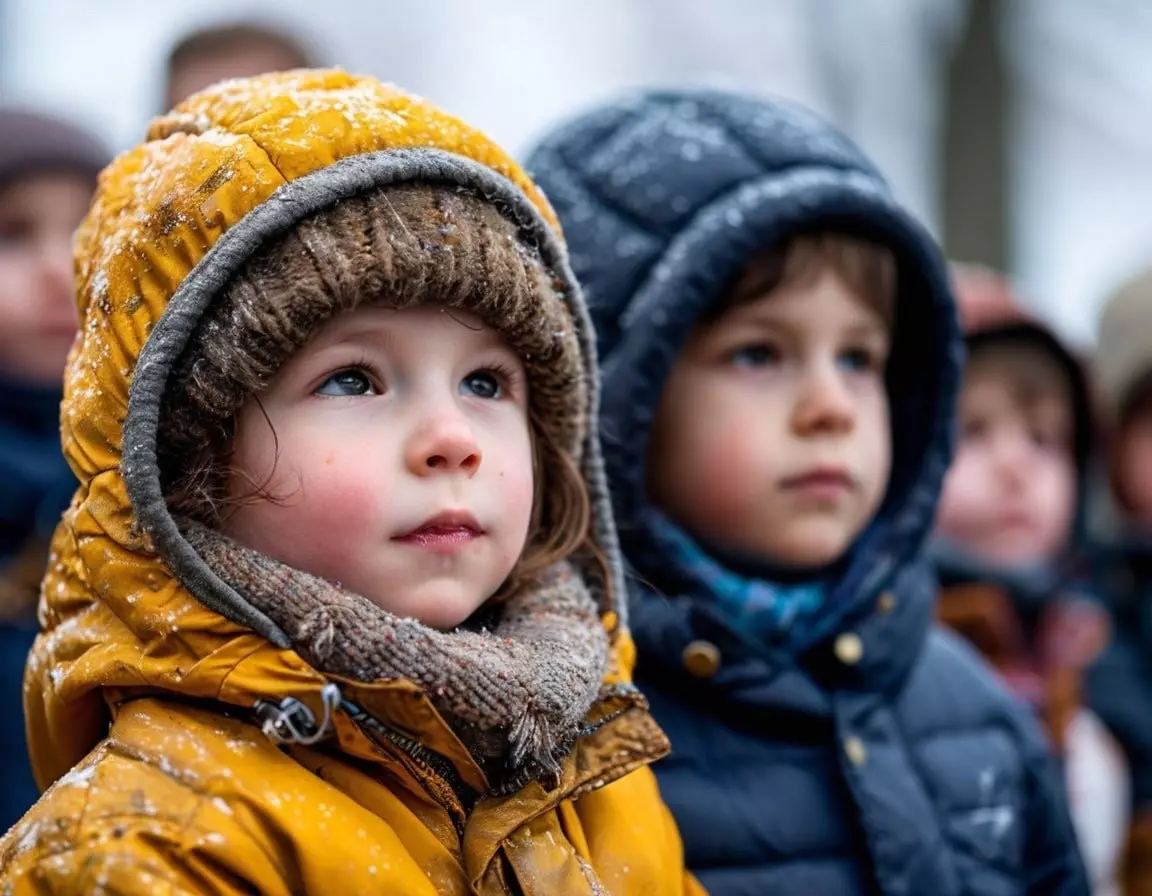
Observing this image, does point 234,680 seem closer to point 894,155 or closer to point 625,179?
point 625,179

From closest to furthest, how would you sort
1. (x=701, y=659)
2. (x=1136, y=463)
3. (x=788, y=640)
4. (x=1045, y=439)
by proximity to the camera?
(x=701, y=659)
(x=788, y=640)
(x=1045, y=439)
(x=1136, y=463)

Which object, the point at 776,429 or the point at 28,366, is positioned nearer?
the point at 776,429

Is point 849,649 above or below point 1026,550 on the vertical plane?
above

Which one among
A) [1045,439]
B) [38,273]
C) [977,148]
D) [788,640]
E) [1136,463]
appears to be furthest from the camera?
[977,148]

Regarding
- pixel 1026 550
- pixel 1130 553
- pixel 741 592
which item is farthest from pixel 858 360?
pixel 1130 553

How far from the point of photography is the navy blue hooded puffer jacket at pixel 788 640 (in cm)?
206

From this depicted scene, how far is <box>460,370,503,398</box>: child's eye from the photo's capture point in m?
1.66

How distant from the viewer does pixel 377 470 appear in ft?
Answer: 4.93

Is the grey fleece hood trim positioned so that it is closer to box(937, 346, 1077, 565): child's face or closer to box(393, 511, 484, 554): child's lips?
box(393, 511, 484, 554): child's lips

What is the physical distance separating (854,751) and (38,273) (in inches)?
77.0

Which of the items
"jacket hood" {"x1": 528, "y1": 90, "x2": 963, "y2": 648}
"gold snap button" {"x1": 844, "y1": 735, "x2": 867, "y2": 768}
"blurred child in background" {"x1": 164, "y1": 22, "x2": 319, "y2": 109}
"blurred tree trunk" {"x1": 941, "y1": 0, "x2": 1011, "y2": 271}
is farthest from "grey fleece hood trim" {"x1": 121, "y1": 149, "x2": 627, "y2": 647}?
"blurred tree trunk" {"x1": 941, "y1": 0, "x2": 1011, "y2": 271}

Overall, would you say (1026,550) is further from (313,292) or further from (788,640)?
(313,292)

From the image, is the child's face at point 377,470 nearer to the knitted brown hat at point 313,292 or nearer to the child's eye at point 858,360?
the knitted brown hat at point 313,292

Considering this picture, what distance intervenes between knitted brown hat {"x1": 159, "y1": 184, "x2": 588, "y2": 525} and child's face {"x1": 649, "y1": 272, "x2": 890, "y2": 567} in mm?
591
